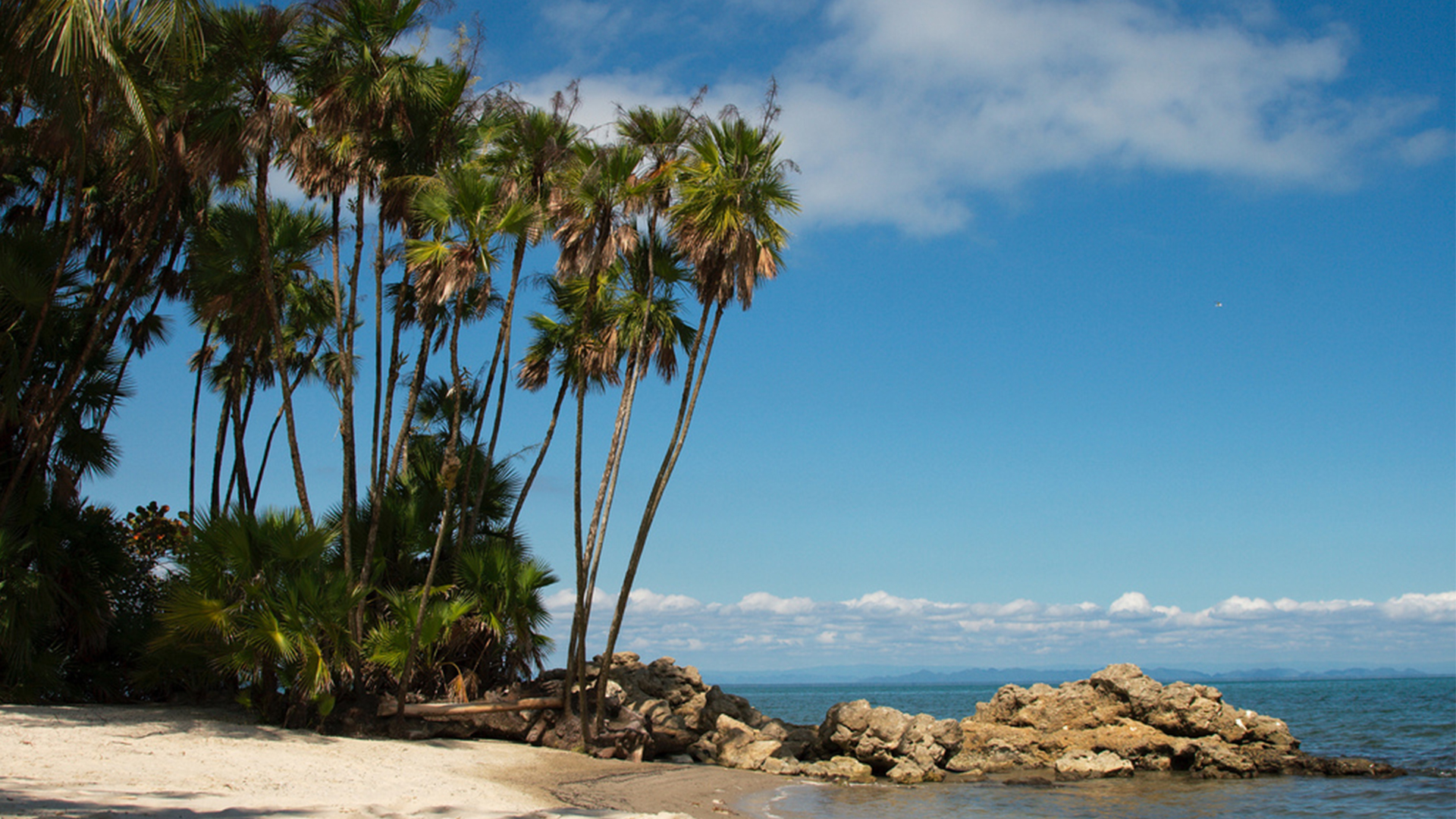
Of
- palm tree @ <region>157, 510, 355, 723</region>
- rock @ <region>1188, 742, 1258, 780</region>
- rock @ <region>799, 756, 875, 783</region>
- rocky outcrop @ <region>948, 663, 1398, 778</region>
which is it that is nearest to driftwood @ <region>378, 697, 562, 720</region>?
palm tree @ <region>157, 510, 355, 723</region>

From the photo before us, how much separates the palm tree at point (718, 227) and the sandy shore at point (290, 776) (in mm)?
2719

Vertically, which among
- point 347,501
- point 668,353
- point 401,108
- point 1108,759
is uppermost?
point 401,108

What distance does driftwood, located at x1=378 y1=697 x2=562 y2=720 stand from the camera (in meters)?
15.5

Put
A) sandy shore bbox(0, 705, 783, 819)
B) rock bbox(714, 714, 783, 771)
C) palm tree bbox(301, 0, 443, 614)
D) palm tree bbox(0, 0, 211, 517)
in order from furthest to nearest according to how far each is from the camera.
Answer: rock bbox(714, 714, 783, 771) < palm tree bbox(301, 0, 443, 614) < palm tree bbox(0, 0, 211, 517) < sandy shore bbox(0, 705, 783, 819)

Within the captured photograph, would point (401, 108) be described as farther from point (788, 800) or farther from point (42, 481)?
point (788, 800)

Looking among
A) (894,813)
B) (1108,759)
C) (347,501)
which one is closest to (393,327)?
(347,501)

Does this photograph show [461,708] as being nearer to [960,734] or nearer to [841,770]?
[841,770]

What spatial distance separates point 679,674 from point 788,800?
25.9 ft

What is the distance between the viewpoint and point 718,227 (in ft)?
53.6

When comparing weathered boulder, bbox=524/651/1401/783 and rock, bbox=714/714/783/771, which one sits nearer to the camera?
rock, bbox=714/714/783/771

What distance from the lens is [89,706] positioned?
14.3 m

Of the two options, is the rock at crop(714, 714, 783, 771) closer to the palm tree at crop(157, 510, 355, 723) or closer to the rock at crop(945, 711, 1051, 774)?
the rock at crop(945, 711, 1051, 774)

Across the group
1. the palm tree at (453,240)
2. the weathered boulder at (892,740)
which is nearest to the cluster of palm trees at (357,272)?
the palm tree at (453,240)

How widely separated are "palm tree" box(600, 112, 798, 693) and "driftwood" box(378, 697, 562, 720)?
1324 mm
